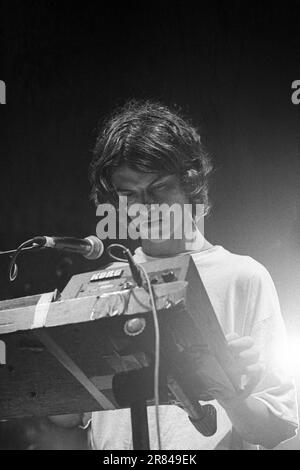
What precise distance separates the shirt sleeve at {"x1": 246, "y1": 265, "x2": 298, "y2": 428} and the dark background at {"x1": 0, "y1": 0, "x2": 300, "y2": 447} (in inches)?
45.9

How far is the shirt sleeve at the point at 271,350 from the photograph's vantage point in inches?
54.5

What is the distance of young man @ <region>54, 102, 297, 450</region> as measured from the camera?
1.38m

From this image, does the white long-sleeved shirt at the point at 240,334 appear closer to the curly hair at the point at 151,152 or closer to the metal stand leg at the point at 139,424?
the curly hair at the point at 151,152

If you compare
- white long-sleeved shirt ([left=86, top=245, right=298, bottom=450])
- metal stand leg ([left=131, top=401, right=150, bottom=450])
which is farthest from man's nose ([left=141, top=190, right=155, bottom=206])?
metal stand leg ([left=131, top=401, right=150, bottom=450])

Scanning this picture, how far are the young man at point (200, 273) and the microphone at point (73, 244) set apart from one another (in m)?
0.35

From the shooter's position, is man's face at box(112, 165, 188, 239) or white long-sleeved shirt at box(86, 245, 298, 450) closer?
white long-sleeved shirt at box(86, 245, 298, 450)

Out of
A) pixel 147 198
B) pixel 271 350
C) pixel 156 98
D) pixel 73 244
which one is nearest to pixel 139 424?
pixel 73 244

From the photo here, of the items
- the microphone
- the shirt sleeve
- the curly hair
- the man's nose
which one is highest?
the curly hair

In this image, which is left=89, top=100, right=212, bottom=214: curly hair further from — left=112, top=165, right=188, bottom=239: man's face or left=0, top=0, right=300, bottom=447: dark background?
left=0, top=0, right=300, bottom=447: dark background

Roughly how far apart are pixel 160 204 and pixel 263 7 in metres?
1.76

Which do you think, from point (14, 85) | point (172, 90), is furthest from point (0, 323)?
point (14, 85)

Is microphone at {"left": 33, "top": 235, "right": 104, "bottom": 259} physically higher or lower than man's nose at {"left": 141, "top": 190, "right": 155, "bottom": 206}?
lower

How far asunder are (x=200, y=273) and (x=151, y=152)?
16.5 inches

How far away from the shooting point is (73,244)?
116 cm
